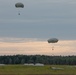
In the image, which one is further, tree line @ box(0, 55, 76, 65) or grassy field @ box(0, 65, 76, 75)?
tree line @ box(0, 55, 76, 65)

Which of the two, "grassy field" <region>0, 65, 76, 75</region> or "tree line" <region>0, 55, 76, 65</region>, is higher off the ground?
"tree line" <region>0, 55, 76, 65</region>

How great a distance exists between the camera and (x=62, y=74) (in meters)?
95.2

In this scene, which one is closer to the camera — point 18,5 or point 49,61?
point 18,5

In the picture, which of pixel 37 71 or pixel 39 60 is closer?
pixel 37 71

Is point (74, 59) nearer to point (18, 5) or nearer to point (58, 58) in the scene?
point (58, 58)

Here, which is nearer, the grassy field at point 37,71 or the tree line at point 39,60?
the grassy field at point 37,71

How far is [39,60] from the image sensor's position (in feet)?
598

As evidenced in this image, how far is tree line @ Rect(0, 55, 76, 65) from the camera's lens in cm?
17662

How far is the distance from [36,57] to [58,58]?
9.32 metres

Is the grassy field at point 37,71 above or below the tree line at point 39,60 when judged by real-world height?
below

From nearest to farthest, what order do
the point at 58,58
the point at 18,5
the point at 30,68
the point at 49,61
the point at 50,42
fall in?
the point at 18,5 → the point at 50,42 → the point at 30,68 → the point at 49,61 → the point at 58,58

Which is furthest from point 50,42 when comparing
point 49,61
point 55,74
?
point 49,61

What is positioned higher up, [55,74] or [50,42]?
[50,42]

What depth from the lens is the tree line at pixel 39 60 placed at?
17662 centimetres
